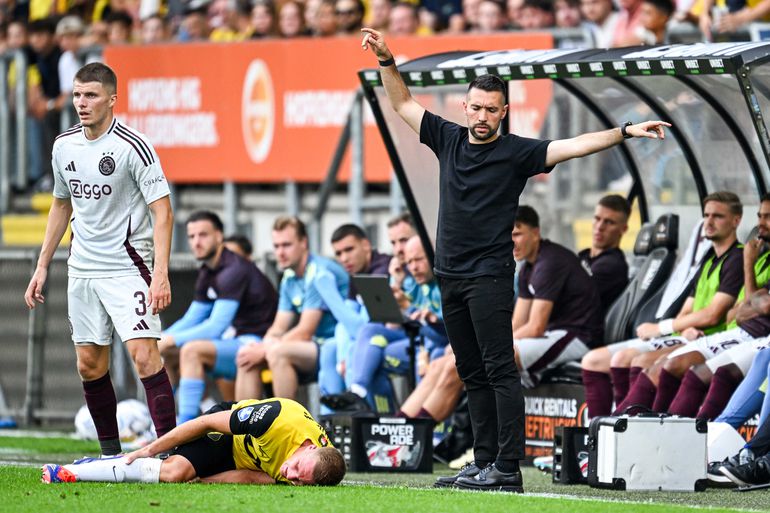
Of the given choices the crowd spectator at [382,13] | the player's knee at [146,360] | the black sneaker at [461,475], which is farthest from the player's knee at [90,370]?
the crowd spectator at [382,13]

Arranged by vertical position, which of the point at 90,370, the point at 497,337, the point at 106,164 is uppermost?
the point at 106,164

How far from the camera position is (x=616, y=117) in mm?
13117

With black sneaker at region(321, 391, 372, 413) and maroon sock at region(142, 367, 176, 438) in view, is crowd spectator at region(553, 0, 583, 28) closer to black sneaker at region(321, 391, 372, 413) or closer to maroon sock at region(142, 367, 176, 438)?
black sneaker at region(321, 391, 372, 413)

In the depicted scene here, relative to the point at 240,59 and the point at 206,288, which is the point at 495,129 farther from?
the point at 240,59

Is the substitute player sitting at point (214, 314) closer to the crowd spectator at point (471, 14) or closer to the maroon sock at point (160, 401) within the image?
the crowd spectator at point (471, 14)

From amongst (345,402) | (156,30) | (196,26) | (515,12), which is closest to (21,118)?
(156,30)

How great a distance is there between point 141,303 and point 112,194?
2.06ft

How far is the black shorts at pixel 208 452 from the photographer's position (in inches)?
364

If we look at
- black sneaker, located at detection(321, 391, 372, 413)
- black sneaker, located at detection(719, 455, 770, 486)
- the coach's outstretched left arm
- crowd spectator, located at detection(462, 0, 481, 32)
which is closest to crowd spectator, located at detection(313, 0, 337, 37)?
crowd spectator, located at detection(462, 0, 481, 32)

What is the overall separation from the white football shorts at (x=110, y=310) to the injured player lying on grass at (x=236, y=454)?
75cm

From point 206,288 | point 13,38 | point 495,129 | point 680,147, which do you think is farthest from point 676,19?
point 13,38

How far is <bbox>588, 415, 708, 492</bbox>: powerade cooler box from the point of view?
378 inches

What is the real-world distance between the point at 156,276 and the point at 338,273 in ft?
14.9

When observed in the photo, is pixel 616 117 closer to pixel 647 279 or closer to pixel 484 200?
pixel 647 279
